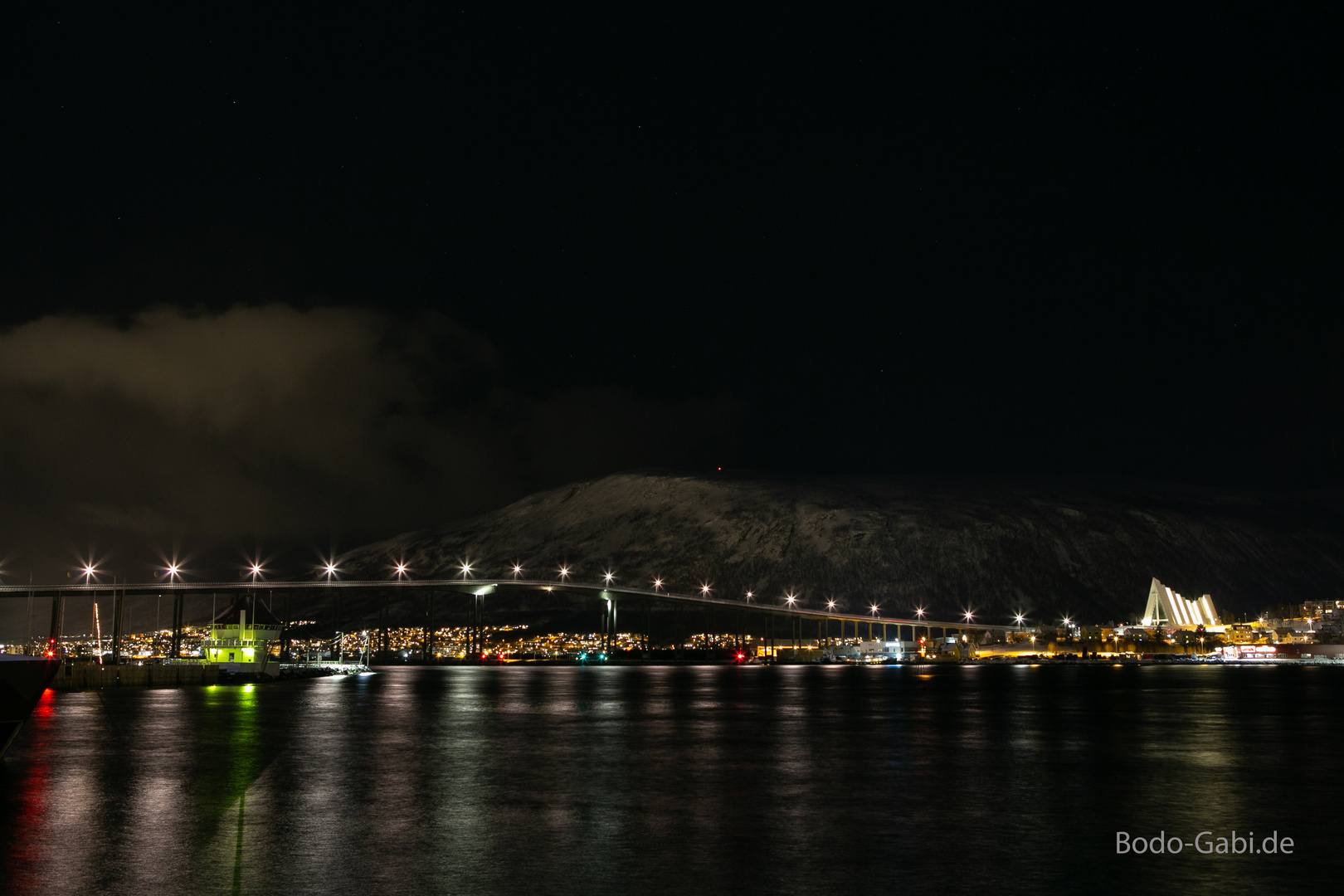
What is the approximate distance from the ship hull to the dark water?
60.4 inches

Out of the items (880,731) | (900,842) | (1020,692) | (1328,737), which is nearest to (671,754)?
→ (880,731)

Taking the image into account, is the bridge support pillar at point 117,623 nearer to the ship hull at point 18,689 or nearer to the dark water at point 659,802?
the dark water at point 659,802

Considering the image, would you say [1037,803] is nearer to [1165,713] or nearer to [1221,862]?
[1221,862]

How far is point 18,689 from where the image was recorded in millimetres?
35844

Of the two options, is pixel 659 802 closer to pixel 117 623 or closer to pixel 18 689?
pixel 18 689

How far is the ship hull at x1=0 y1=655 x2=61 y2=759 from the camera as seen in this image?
35281mm

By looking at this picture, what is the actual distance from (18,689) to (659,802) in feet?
71.1

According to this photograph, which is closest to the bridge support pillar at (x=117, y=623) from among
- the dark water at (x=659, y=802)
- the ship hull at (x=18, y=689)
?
the dark water at (x=659, y=802)

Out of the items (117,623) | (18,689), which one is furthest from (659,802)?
(117,623)

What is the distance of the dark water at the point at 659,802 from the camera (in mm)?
18969

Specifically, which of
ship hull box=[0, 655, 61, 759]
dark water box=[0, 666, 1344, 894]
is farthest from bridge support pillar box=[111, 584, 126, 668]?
ship hull box=[0, 655, 61, 759]

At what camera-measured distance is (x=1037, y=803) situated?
27969 mm

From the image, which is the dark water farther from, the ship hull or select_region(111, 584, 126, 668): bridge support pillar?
select_region(111, 584, 126, 668): bridge support pillar

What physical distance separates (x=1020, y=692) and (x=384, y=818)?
8152cm
